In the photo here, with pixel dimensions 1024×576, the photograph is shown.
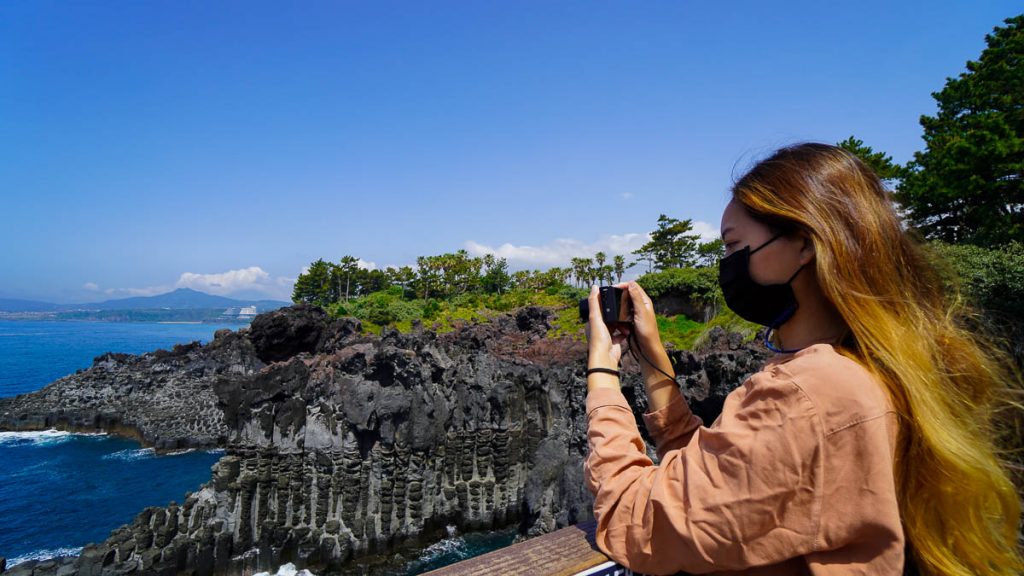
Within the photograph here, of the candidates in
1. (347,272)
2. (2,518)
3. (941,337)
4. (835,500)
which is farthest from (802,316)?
(347,272)

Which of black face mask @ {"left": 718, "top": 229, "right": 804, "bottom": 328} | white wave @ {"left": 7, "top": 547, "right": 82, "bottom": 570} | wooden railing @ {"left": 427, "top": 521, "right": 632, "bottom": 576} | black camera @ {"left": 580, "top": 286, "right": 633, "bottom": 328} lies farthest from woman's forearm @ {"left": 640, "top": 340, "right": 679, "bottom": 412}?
white wave @ {"left": 7, "top": 547, "right": 82, "bottom": 570}

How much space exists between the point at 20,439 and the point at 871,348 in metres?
42.5

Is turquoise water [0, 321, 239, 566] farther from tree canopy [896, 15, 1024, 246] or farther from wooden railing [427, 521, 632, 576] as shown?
tree canopy [896, 15, 1024, 246]

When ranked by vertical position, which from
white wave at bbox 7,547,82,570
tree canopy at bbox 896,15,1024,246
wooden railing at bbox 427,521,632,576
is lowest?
white wave at bbox 7,547,82,570

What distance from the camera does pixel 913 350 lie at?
1.03 meters

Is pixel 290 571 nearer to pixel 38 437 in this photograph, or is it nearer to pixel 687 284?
pixel 687 284

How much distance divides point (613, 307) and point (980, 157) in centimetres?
1903

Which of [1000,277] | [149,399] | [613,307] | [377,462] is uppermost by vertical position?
[1000,277]

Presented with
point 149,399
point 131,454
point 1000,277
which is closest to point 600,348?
point 1000,277

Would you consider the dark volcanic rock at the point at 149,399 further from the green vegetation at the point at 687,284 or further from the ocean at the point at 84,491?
the green vegetation at the point at 687,284

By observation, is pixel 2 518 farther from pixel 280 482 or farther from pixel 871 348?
pixel 871 348

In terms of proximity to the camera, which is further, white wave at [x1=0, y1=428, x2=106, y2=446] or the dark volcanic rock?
the dark volcanic rock

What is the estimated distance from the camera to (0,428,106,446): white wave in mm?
29531

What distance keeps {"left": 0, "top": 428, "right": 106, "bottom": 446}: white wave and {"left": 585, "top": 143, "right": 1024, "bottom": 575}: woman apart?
40.1 metres
